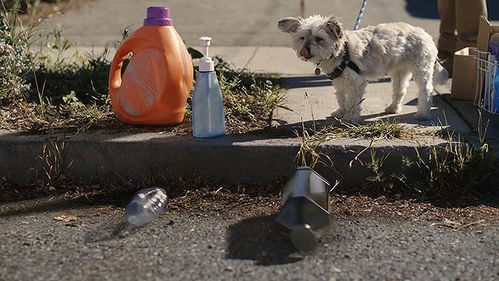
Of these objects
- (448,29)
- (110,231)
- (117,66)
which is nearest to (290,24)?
(117,66)

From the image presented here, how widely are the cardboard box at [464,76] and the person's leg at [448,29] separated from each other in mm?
958

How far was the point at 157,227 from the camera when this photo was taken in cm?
384

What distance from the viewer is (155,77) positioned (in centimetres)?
457

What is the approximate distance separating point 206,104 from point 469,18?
9.49 feet

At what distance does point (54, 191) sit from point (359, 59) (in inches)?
89.6

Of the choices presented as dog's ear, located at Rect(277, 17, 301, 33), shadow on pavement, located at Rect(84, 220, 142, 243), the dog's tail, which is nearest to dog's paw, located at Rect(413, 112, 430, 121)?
the dog's tail

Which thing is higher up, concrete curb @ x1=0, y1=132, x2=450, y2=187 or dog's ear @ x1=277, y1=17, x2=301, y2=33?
dog's ear @ x1=277, y1=17, x2=301, y2=33

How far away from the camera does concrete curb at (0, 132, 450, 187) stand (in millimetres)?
4340

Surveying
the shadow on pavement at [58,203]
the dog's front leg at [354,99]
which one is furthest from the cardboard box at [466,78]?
the shadow on pavement at [58,203]

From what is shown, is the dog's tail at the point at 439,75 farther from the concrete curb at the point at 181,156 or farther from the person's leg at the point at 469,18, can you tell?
the concrete curb at the point at 181,156

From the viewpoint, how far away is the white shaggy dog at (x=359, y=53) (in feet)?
15.8

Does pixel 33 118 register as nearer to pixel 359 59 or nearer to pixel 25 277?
pixel 25 277

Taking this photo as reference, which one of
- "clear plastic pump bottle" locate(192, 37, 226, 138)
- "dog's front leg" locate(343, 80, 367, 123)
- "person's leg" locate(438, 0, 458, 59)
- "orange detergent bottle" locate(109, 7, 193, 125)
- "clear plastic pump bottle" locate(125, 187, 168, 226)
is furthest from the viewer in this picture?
"person's leg" locate(438, 0, 458, 59)

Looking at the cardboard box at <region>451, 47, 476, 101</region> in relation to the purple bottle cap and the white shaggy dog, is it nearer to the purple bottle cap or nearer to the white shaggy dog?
the white shaggy dog
